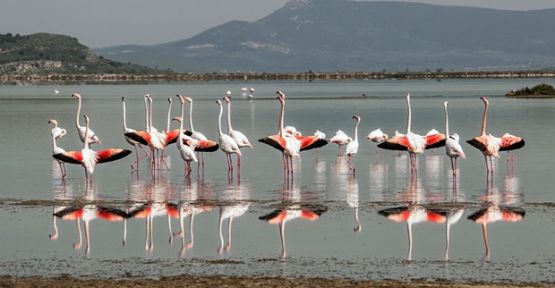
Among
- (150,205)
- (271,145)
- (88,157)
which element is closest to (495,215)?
(150,205)

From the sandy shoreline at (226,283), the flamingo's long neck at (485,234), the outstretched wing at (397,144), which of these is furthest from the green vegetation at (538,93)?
the sandy shoreline at (226,283)

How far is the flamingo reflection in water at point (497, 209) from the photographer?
58.3 feet

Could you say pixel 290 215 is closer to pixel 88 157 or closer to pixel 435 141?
pixel 88 157

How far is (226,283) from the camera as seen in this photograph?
1301cm

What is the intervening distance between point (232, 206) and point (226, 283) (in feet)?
22.4

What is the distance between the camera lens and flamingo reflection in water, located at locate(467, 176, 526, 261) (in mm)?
17781

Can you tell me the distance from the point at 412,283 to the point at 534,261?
2.38 metres

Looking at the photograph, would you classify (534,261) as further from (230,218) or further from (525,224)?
(230,218)

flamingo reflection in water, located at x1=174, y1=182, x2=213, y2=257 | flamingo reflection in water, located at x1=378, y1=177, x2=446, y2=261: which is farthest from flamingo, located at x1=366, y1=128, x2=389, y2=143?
flamingo reflection in water, located at x1=378, y1=177, x2=446, y2=261

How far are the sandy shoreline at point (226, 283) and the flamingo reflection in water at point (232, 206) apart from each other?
228 centimetres

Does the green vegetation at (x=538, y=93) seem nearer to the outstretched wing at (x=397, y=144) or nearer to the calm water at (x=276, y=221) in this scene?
the calm water at (x=276, y=221)

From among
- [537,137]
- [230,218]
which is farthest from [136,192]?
[537,137]

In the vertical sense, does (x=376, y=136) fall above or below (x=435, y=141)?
below

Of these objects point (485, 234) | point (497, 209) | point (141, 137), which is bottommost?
point (485, 234)
